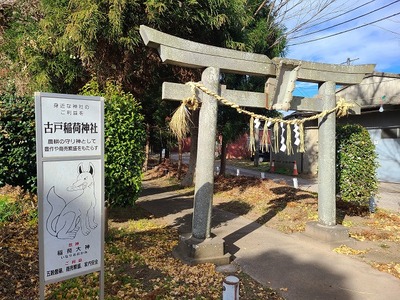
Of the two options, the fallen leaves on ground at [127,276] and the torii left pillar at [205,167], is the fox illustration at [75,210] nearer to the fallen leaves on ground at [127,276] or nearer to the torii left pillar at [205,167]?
the fallen leaves on ground at [127,276]

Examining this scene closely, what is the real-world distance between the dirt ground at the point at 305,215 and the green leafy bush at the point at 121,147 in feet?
11.5

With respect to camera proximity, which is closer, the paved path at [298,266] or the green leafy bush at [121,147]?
the paved path at [298,266]

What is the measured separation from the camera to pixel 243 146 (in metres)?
36.0

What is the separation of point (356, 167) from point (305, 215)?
1.78m

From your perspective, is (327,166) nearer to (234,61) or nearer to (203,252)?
(234,61)

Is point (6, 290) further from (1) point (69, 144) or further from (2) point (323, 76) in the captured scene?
(2) point (323, 76)

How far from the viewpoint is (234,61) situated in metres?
5.46

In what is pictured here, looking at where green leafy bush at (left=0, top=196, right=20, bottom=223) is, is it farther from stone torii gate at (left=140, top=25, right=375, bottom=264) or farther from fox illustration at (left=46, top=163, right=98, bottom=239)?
fox illustration at (left=46, top=163, right=98, bottom=239)

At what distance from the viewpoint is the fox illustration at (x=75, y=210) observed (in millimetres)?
3049

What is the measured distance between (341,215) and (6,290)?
738cm

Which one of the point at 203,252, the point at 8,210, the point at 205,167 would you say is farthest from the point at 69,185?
the point at 8,210

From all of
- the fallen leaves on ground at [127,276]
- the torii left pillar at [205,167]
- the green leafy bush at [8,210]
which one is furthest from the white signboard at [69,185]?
the green leafy bush at [8,210]

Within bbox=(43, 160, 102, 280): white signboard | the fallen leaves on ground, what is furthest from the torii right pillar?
bbox=(43, 160, 102, 280): white signboard

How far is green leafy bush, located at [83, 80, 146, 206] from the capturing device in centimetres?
581
